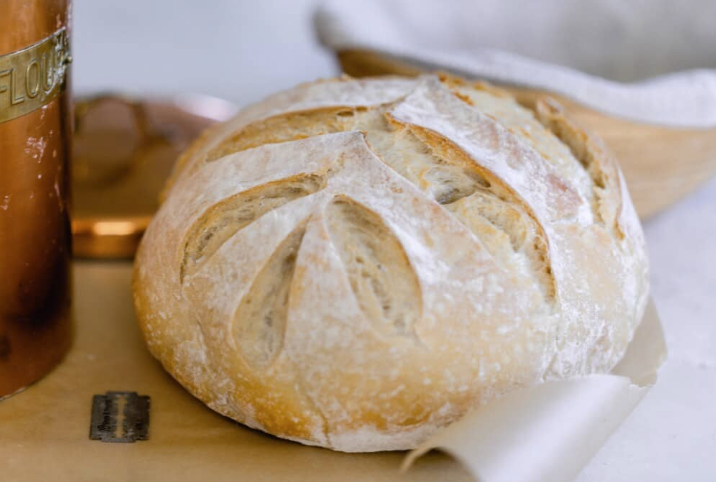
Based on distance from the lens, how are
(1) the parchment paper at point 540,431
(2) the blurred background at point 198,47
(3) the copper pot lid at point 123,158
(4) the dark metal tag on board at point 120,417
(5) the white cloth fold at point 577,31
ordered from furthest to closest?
(2) the blurred background at point 198,47
(5) the white cloth fold at point 577,31
(3) the copper pot lid at point 123,158
(4) the dark metal tag on board at point 120,417
(1) the parchment paper at point 540,431

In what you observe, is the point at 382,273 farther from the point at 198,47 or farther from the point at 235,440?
the point at 198,47

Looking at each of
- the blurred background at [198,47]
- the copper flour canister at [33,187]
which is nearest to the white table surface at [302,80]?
the blurred background at [198,47]

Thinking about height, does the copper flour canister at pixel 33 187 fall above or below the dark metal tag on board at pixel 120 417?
above

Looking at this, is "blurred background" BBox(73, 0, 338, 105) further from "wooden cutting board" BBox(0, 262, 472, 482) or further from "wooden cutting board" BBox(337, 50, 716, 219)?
"wooden cutting board" BBox(0, 262, 472, 482)

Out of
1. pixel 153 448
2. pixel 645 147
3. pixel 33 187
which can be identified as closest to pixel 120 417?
pixel 153 448

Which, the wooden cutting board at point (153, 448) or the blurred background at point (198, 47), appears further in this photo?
the blurred background at point (198, 47)

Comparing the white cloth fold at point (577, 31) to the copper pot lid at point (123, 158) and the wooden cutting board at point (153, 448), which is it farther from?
the wooden cutting board at point (153, 448)
